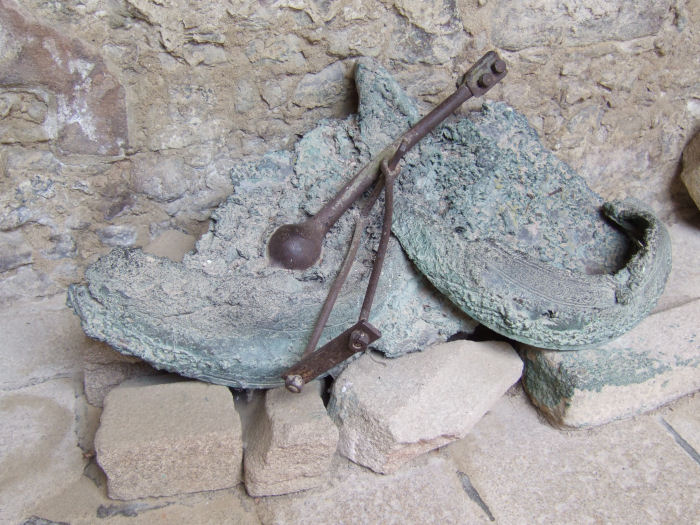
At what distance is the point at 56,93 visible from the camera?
131 centimetres

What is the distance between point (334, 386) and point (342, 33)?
0.85 m

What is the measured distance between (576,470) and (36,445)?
3.99 ft

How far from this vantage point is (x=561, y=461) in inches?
54.5

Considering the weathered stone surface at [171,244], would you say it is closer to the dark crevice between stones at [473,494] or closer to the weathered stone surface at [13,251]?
the weathered stone surface at [13,251]

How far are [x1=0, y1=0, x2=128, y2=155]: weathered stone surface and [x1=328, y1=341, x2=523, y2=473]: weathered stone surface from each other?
2.63 feet

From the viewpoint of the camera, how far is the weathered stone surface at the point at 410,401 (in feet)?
4.24

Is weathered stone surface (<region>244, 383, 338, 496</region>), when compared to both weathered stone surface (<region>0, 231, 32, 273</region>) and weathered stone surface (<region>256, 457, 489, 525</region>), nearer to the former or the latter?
weathered stone surface (<region>256, 457, 489, 525</region>)

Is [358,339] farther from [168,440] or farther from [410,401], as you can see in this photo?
[168,440]

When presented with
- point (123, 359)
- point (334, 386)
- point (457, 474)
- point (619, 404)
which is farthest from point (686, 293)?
point (123, 359)

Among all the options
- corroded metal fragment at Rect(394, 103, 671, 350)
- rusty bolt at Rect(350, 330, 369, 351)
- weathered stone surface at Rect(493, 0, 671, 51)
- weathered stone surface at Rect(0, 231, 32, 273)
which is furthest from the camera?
weathered stone surface at Rect(493, 0, 671, 51)

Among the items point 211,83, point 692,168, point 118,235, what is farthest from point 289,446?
point 692,168

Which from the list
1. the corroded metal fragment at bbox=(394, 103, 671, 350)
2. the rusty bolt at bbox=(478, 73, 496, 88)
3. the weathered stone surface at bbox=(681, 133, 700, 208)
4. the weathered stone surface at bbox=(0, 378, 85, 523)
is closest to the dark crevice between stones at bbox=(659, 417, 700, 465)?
the corroded metal fragment at bbox=(394, 103, 671, 350)

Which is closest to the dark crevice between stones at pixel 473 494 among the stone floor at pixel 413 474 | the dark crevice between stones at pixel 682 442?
the stone floor at pixel 413 474

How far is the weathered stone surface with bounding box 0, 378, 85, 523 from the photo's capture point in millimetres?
1220
